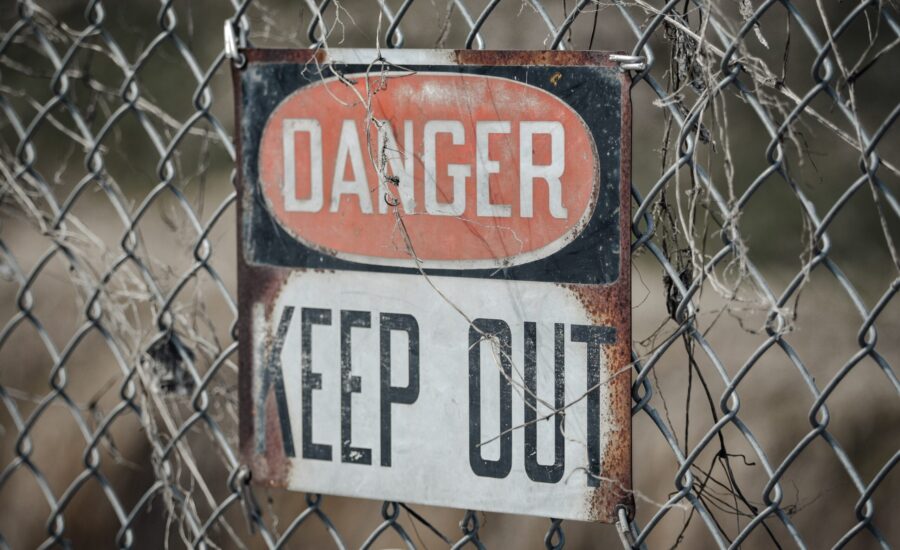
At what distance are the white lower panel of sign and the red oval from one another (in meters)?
0.06

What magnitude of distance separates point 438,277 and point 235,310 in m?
0.36

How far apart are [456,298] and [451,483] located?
27cm

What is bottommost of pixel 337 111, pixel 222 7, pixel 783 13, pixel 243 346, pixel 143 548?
pixel 143 548

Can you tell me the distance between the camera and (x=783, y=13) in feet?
10.3

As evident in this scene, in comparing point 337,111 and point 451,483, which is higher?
point 337,111

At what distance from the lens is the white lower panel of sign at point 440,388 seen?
1165 millimetres

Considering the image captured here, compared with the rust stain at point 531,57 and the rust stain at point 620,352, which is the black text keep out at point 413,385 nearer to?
the rust stain at point 620,352

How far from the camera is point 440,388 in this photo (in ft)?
4.01

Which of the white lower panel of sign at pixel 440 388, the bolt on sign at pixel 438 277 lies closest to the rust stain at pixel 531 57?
the bolt on sign at pixel 438 277

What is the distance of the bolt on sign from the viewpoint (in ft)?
3.75

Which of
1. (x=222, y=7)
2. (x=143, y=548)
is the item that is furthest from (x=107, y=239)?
(x=222, y=7)

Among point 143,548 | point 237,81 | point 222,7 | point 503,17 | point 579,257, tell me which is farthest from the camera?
point 222,7

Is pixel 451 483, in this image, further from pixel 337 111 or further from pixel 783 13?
pixel 783 13

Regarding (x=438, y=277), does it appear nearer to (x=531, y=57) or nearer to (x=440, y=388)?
(x=440, y=388)
